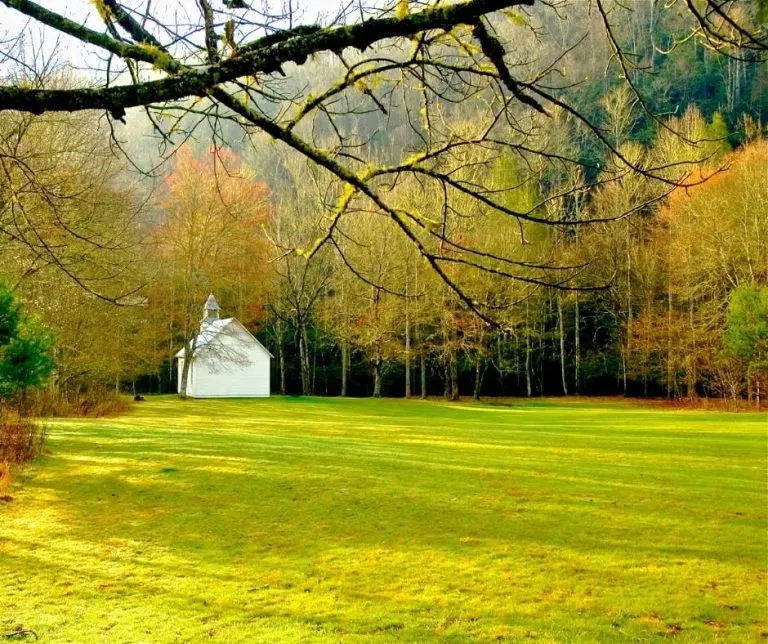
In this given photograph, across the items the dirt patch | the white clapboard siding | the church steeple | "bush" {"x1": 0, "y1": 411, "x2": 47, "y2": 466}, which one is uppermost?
the church steeple

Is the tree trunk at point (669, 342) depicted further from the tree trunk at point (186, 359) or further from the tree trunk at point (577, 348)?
the tree trunk at point (186, 359)

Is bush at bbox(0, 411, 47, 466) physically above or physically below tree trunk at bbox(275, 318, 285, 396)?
below

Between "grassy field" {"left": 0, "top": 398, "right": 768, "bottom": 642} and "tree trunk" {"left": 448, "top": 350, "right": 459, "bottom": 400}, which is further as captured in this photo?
"tree trunk" {"left": 448, "top": 350, "right": 459, "bottom": 400}

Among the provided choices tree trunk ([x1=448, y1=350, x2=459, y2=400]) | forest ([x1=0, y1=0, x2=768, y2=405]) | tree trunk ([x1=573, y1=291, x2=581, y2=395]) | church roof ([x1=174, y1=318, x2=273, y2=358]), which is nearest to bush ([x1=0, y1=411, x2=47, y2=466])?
forest ([x1=0, y1=0, x2=768, y2=405])

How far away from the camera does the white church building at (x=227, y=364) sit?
3441 centimetres

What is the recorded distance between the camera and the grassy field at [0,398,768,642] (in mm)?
5207

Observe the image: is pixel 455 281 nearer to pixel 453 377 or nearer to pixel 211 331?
pixel 453 377

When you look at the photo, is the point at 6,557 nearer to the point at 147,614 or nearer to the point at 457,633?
the point at 147,614

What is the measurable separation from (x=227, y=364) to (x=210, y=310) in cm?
343

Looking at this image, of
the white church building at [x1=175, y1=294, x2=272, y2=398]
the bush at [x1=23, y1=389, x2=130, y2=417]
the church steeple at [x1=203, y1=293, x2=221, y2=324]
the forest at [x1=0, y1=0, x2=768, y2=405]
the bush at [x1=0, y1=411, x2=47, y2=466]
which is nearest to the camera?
the bush at [x1=0, y1=411, x2=47, y2=466]

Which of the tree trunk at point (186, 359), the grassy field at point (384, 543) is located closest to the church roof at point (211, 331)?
the tree trunk at point (186, 359)

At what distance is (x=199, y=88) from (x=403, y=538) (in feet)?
19.9

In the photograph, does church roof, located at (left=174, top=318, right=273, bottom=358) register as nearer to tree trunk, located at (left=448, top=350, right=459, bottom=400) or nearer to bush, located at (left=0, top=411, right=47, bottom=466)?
tree trunk, located at (left=448, top=350, right=459, bottom=400)

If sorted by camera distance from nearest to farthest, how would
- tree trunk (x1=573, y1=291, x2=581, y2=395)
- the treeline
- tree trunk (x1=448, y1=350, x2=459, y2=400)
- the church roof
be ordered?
the treeline
the church roof
tree trunk (x1=448, y1=350, x2=459, y2=400)
tree trunk (x1=573, y1=291, x2=581, y2=395)
